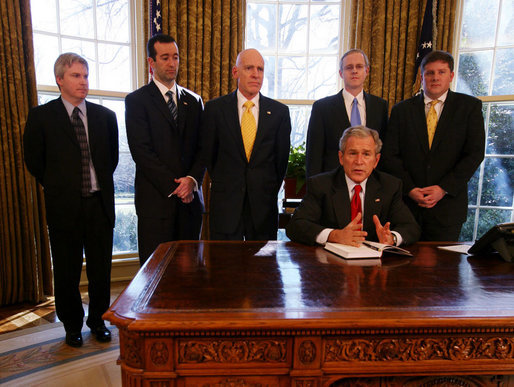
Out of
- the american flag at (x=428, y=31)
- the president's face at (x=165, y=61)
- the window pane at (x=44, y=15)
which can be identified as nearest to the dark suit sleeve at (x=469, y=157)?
the american flag at (x=428, y=31)

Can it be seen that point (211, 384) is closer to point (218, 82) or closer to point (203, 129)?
point (203, 129)

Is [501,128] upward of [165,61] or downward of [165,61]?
downward

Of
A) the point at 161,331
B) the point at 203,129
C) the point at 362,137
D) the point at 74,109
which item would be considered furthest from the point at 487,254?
the point at 74,109

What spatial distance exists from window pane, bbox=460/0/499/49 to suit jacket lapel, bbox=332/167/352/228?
3.20m

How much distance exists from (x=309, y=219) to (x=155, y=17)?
2.84 meters

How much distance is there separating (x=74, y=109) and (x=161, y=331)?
76.8 inches

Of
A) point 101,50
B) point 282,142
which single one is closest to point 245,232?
point 282,142

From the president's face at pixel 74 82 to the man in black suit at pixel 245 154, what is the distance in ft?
2.60

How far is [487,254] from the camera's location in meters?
1.74

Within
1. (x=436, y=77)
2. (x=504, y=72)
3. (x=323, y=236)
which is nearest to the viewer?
(x=323, y=236)

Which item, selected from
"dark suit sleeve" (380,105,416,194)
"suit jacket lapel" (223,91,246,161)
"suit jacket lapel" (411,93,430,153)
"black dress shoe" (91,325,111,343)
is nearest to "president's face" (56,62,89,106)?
"suit jacket lapel" (223,91,246,161)

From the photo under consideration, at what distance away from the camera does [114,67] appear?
3.90 meters

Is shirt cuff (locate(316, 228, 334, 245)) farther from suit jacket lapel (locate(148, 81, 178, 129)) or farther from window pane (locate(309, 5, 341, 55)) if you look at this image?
window pane (locate(309, 5, 341, 55))

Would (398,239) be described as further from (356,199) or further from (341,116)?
(341,116)
